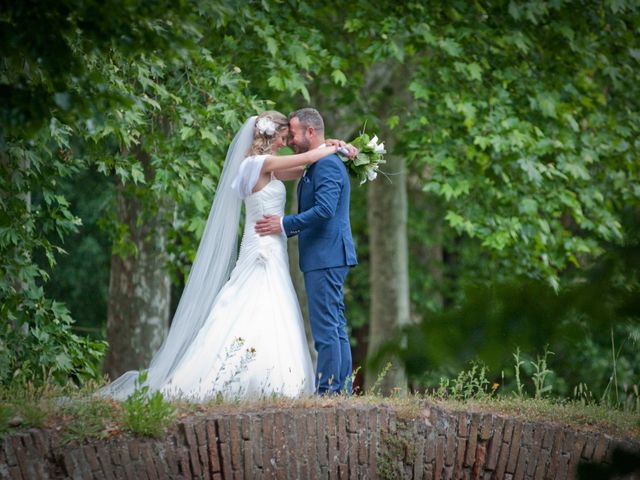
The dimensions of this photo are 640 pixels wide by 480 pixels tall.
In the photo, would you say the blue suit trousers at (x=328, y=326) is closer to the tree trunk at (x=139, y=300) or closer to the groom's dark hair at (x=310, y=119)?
the groom's dark hair at (x=310, y=119)

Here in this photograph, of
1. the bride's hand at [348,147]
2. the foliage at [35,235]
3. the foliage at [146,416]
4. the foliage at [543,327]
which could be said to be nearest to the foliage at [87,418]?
the foliage at [146,416]

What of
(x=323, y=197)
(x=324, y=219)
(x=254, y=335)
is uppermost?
(x=323, y=197)

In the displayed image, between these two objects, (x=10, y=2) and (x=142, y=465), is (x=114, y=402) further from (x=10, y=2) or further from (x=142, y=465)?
(x=10, y=2)

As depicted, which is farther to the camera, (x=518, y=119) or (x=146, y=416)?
(x=518, y=119)

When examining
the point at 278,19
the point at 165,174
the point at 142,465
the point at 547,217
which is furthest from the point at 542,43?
the point at 142,465

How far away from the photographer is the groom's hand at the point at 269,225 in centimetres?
658

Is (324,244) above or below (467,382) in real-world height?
above

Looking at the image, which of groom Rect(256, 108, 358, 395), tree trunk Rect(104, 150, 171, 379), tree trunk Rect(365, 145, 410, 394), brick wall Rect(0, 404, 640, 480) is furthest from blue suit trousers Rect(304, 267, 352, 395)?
tree trunk Rect(365, 145, 410, 394)

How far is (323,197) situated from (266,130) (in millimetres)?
690

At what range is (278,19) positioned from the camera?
393 inches

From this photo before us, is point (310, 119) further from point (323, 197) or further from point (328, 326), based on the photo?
point (328, 326)

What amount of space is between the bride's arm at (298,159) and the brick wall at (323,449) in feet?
5.16

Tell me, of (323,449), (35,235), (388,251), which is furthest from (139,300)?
(323,449)

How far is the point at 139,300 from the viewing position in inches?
416
